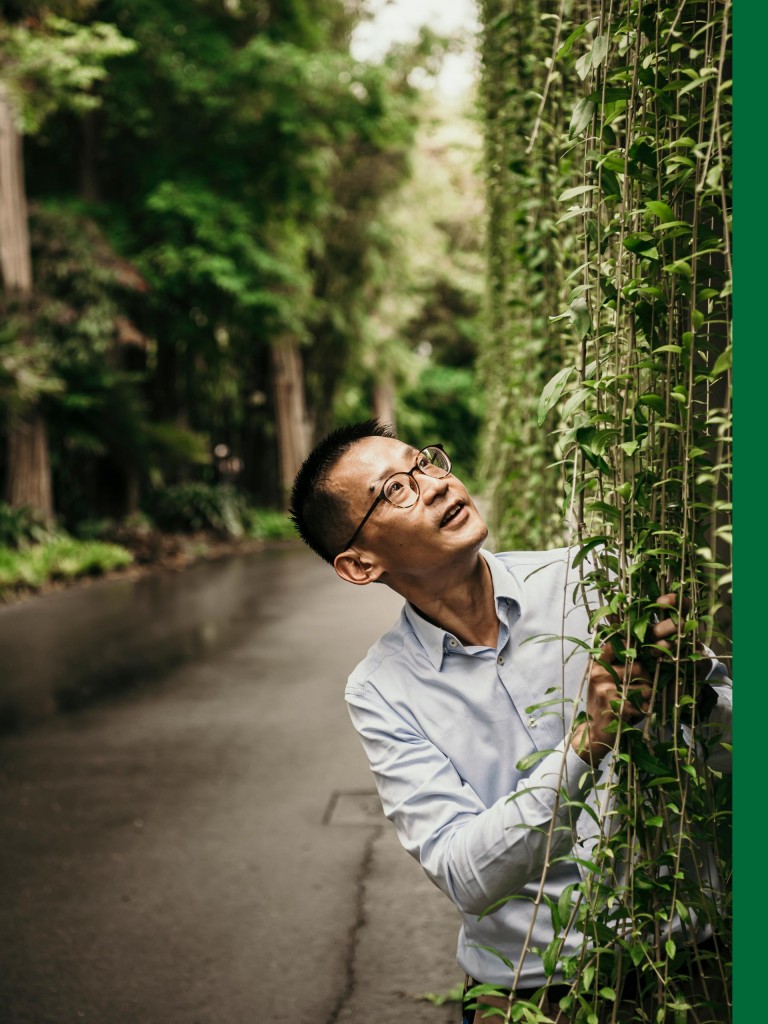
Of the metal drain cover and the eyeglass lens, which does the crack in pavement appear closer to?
the metal drain cover

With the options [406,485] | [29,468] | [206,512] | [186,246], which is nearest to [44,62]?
[29,468]

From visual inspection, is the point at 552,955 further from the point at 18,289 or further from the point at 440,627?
the point at 18,289

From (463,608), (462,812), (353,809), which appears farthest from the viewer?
(353,809)

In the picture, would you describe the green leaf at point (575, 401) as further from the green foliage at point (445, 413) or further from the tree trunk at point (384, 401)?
the green foliage at point (445, 413)

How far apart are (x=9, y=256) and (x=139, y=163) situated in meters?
6.20

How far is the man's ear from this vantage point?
2.31 m

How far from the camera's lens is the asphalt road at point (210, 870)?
429 cm

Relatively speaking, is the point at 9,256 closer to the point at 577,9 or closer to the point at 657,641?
the point at 577,9

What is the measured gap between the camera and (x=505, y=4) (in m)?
4.69

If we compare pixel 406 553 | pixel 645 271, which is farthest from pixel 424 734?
pixel 645 271

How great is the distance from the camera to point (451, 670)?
88.0 inches

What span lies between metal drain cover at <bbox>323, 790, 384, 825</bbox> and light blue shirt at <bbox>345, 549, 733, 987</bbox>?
3.93 metres

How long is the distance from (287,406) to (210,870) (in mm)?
23936

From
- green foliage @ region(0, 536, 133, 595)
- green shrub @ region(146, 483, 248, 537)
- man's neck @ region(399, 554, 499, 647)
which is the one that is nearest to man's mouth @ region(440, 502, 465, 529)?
man's neck @ region(399, 554, 499, 647)
